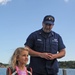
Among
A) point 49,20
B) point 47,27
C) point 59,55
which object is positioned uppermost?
point 49,20

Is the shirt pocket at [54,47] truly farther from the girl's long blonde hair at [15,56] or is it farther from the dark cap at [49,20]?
the girl's long blonde hair at [15,56]

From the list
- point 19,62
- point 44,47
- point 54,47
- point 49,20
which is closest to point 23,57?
point 19,62

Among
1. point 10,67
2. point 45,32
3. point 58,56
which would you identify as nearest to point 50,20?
point 45,32

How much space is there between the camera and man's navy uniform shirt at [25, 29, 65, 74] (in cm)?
626

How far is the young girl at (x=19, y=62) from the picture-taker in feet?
17.6

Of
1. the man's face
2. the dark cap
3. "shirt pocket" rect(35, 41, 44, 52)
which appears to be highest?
the dark cap

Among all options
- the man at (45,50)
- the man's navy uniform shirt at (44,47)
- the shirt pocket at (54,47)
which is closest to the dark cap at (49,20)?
the man at (45,50)

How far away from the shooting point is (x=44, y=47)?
6305 mm

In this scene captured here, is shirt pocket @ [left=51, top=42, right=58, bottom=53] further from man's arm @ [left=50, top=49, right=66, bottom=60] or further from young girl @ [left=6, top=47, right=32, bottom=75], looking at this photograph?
young girl @ [left=6, top=47, right=32, bottom=75]

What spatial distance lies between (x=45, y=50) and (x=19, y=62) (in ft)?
3.23

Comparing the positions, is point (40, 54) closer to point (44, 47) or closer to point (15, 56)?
point (44, 47)

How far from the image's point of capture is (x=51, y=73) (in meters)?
6.25

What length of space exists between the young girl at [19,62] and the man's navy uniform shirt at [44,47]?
81cm

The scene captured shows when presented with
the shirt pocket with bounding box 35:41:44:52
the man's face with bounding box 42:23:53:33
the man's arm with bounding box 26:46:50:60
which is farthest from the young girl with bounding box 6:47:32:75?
the man's face with bounding box 42:23:53:33
